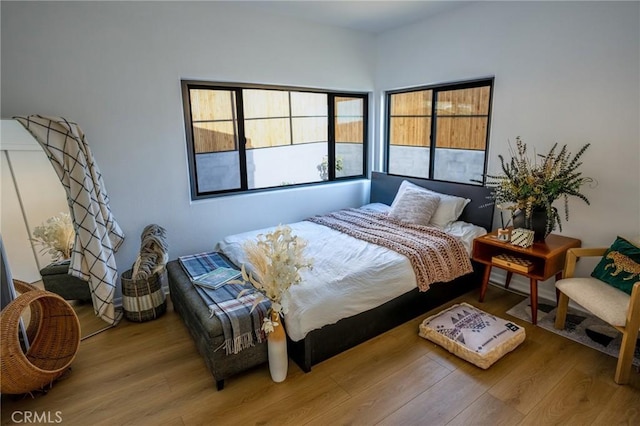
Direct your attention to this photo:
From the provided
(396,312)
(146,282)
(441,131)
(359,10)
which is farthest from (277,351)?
(359,10)

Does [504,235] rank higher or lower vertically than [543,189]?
lower

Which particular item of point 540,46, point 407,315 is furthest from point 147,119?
point 540,46

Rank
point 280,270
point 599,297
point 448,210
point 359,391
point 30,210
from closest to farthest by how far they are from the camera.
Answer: point 280,270
point 359,391
point 599,297
point 30,210
point 448,210

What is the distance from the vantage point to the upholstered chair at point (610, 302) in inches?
79.1

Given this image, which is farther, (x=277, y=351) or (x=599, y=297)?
(x=599, y=297)

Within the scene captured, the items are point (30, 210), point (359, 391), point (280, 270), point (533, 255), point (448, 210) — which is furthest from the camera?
point (448, 210)

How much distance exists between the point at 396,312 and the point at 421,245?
60cm

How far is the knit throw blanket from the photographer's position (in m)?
2.75

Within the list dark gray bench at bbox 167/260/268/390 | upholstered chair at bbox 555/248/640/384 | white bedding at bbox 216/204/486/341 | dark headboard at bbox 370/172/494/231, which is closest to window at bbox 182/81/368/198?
dark headboard at bbox 370/172/494/231

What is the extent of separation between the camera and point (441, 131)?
388 cm

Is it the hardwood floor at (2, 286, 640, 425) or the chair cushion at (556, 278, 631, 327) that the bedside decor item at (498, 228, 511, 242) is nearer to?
the chair cushion at (556, 278, 631, 327)

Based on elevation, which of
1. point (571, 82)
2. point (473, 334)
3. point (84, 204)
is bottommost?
point (473, 334)

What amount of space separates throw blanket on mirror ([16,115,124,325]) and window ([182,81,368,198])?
89 cm

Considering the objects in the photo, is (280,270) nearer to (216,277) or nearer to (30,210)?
(216,277)
